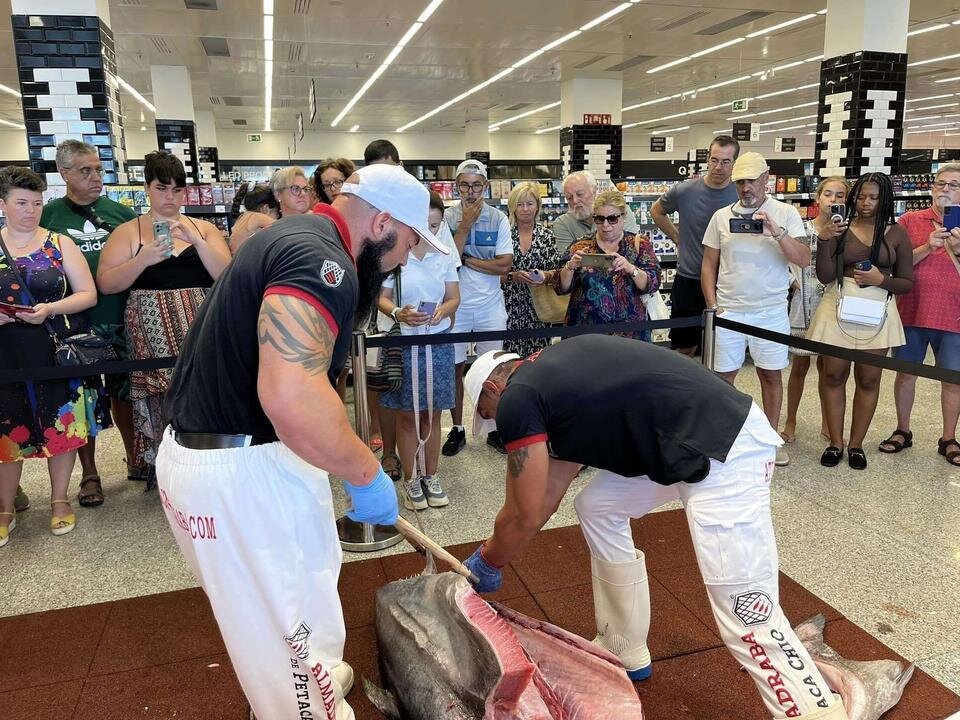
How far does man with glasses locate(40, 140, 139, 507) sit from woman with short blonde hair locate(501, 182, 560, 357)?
83.5 inches

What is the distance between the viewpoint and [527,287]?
4.39 meters

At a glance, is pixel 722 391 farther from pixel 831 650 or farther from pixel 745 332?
pixel 745 332

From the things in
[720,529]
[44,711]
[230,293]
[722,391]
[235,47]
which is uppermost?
[235,47]

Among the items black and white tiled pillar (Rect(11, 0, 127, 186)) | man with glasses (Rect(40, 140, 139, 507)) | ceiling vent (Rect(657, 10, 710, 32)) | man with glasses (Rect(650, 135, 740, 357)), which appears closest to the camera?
man with glasses (Rect(40, 140, 139, 507))

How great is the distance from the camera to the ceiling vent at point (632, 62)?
12.6 m

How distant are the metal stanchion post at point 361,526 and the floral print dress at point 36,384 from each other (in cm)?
138

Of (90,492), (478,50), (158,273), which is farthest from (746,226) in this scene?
(478,50)

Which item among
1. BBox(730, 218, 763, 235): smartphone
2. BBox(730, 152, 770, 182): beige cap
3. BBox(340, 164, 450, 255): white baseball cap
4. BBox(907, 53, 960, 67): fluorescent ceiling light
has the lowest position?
BBox(730, 218, 763, 235): smartphone

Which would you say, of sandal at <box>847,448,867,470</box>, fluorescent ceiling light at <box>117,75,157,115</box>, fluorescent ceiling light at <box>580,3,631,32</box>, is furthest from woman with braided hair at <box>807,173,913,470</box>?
fluorescent ceiling light at <box>117,75,157,115</box>

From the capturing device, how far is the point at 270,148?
2672 centimetres

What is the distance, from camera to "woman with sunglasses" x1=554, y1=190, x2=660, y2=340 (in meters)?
3.90

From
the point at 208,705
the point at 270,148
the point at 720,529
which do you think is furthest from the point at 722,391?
the point at 270,148

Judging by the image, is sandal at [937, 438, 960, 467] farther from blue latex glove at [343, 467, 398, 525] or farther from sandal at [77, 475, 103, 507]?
sandal at [77, 475, 103, 507]

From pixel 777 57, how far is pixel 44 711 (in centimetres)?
1439
